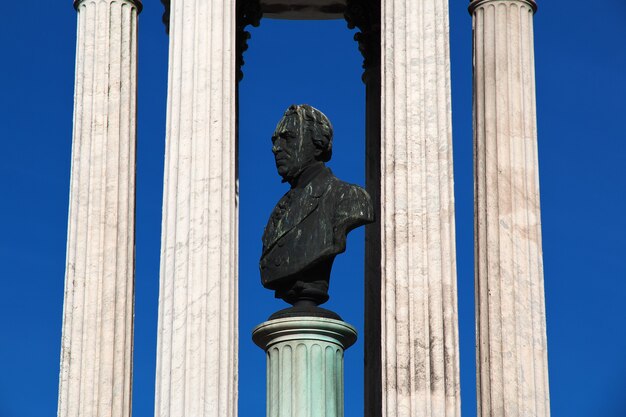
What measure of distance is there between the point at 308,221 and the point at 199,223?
244 cm

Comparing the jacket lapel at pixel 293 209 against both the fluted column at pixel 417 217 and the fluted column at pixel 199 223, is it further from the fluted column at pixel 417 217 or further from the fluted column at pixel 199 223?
the fluted column at pixel 417 217

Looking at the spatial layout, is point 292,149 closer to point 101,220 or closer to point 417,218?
point 101,220

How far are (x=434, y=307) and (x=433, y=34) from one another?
4955mm

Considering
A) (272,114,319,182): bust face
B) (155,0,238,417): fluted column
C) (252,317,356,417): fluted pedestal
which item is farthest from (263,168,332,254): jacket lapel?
(252,317,356,417): fluted pedestal

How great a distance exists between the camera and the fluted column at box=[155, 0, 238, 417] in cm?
3853

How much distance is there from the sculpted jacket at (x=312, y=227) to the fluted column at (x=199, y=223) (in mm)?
872

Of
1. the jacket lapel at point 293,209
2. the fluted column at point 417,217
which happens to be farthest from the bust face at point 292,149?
the fluted column at point 417,217

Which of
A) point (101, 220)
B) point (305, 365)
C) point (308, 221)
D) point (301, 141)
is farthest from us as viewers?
point (301, 141)

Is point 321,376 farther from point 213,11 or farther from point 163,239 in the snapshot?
point 213,11

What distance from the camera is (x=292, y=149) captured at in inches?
1662

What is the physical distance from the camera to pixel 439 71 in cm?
4012

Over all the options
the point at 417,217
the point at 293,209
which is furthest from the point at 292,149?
the point at 417,217

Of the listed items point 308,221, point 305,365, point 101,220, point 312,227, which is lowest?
point 305,365

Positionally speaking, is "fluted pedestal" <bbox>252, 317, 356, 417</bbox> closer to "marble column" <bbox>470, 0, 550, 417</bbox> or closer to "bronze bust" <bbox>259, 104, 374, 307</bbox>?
"bronze bust" <bbox>259, 104, 374, 307</bbox>
